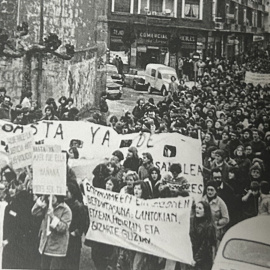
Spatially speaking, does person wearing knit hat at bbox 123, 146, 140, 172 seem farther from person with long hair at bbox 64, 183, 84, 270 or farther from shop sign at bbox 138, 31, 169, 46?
shop sign at bbox 138, 31, 169, 46

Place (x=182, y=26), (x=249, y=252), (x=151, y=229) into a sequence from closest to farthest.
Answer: (x=249, y=252)
(x=151, y=229)
(x=182, y=26)

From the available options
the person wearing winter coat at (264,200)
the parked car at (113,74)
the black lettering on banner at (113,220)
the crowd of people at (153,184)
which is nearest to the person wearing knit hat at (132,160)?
the crowd of people at (153,184)

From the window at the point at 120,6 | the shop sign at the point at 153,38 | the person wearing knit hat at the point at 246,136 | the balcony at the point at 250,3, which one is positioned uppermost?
the balcony at the point at 250,3

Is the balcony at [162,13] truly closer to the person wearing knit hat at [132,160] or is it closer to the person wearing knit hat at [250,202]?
the person wearing knit hat at [132,160]

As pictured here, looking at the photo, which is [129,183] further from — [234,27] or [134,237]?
[234,27]

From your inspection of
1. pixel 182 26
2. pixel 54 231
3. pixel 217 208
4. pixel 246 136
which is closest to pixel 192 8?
pixel 182 26

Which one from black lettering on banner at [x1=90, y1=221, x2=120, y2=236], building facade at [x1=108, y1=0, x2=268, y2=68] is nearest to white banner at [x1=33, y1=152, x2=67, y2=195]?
black lettering on banner at [x1=90, y1=221, x2=120, y2=236]

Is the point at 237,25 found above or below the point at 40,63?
above
